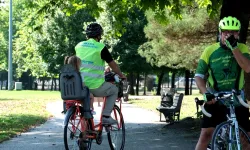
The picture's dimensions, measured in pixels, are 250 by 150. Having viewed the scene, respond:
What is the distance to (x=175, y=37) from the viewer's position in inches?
1013

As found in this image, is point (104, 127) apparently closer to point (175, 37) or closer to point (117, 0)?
point (117, 0)

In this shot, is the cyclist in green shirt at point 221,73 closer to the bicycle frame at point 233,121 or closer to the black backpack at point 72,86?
the bicycle frame at point 233,121

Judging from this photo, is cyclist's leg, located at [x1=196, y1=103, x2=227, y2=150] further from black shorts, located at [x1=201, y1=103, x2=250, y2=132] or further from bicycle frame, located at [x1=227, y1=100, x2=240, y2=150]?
bicycle frame, located at [x1=227, y1=100, x2=240, y2=150]

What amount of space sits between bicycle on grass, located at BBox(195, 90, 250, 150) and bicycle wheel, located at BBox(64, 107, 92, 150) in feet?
8.86

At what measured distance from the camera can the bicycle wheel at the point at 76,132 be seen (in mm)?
7379

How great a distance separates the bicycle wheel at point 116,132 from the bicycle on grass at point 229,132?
3.10 meters

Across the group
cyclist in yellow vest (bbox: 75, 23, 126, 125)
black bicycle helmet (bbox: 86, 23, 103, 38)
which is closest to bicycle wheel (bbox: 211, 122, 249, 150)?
cyclist in yellow vest (bbox: 75, 23, 126, 125)

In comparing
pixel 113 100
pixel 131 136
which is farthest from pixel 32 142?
pixel 113 100

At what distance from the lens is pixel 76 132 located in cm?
748

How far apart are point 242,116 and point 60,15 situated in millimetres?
41271

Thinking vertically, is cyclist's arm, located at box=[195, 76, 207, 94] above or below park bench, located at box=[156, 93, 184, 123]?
above

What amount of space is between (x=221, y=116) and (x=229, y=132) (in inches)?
16.2

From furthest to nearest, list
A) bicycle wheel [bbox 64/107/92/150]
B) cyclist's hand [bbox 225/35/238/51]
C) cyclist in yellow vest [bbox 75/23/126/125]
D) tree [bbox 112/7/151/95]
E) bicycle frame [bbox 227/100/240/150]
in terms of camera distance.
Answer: tree [bbox 112/7/151/95], cyclist in yellow vest [bbox 75/23/126/125], bicycle wheel [bbox 64/107/92/150], cyclist's hand [bbox 225/35/238/51], bicycle frame [bbox 227/100/240/150]

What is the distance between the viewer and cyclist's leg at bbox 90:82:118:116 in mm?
7613
